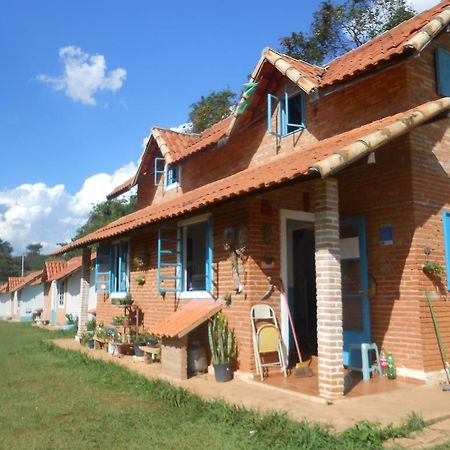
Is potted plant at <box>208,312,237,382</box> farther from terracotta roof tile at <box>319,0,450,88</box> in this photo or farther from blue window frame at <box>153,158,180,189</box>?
blue window frame at <box>153,158,180,189</box>

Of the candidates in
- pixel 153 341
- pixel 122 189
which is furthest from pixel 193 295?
pixel 122 189

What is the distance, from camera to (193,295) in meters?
9.35

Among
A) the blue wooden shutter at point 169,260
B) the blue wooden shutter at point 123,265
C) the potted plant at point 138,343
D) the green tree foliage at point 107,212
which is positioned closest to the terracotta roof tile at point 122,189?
the blue wooden shutter at point 123,265

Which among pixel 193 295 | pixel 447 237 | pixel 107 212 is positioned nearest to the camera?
pixel 447 237

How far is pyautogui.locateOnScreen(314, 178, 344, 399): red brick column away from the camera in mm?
5895

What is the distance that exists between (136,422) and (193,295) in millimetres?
3991

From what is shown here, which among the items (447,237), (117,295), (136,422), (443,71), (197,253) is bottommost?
(136,422)

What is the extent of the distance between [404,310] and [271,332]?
2.07 metres

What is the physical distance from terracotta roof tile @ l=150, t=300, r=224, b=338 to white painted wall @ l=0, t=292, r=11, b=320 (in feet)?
130

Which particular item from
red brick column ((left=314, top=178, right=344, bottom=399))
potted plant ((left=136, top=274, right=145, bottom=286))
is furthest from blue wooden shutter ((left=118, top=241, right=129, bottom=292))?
red brick column ((left=314, top=178, right=344, bottom=399))

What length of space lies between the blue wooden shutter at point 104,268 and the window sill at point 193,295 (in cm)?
448

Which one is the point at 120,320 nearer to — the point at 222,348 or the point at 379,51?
the point at 222,348

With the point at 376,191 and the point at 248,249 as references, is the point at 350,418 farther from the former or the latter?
the point at 376,191

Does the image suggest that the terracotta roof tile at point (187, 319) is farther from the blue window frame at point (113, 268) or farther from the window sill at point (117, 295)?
the blue window frame at point (113, 268)
